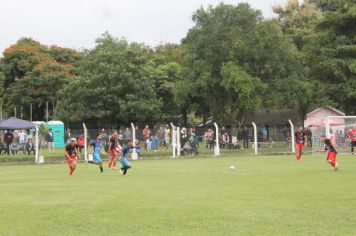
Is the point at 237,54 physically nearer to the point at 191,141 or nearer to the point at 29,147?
the point at 191,141

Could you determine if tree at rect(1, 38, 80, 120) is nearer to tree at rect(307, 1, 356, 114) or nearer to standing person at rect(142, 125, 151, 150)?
tree at rect(307, 1, 356, 114)

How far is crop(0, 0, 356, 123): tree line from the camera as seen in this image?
47.3 m

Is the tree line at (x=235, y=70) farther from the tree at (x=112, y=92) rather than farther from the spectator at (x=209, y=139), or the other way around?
the spectator at (x=209, y=139)

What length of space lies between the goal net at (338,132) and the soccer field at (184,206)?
19869mm

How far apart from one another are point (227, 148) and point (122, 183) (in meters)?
23.5

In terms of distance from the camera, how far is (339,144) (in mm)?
38469

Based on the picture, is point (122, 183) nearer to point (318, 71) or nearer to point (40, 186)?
point (40, 186)

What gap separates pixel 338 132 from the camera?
39.2 m

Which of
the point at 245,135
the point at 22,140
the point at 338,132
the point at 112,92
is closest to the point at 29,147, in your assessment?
the point at 22,140

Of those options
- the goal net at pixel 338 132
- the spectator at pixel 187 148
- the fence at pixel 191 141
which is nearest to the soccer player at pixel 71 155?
the fence at pixel 191 141

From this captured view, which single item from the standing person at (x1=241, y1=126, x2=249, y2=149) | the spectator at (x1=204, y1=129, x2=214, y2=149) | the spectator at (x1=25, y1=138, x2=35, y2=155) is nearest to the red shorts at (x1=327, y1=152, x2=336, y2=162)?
the spectator at (x1=204, y1=129, x2=214, y2=149)

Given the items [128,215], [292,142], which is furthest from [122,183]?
[292,142]

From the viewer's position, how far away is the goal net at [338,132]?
38.2 metres

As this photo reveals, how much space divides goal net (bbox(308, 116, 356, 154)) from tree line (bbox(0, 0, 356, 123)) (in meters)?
7.68
